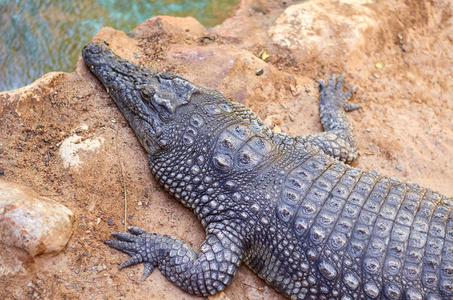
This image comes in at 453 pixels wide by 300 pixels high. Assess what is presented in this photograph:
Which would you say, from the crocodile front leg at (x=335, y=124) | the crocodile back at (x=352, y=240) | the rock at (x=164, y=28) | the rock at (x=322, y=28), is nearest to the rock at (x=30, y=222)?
the crocodile back at (x=352, y=240)

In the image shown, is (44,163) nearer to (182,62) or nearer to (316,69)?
(182,62)

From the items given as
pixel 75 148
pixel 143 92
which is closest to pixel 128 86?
pixel 143 92

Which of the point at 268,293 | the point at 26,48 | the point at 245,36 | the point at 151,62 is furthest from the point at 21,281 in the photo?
the point at 245,36

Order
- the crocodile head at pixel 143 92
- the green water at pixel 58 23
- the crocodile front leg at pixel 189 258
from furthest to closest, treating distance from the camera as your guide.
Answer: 1. the green water at pixel 58 23
2. the crocodile head at pixel 143 92
3. the crocodile front leg at pixel 189 258

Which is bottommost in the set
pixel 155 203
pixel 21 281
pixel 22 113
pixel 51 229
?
pixel 155 203

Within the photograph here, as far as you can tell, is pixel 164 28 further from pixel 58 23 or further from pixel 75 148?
pixel 75 148

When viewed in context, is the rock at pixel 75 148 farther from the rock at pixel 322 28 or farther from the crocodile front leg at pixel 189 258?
the rock at pixel 322 28
